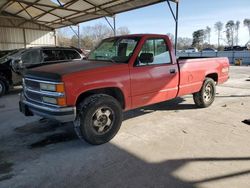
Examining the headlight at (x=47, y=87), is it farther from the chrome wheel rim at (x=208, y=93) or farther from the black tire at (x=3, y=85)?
the black tire at (x=3, y=85)

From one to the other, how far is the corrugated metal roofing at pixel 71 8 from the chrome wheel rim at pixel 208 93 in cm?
720

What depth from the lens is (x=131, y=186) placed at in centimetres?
316

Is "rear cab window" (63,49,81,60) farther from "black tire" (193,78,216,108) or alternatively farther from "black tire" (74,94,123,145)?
"black tire" (74,94,123,145)

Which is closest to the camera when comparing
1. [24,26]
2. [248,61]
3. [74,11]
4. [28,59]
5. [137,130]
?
[137,130]

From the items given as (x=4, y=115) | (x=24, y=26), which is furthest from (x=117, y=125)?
(x=24, y=26)

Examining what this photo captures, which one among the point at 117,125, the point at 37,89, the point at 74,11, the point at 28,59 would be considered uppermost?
the point at 74,11

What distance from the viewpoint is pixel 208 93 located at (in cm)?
716

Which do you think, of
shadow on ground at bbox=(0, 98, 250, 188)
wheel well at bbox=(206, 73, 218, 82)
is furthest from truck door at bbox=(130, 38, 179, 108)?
wheel well at bbox=(206, 73, 218, 82)

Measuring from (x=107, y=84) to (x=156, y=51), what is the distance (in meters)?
1.61

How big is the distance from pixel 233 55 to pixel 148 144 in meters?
26.5

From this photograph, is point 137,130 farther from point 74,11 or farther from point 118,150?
point 74,11

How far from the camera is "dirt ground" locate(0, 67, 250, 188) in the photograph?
10.9 ft

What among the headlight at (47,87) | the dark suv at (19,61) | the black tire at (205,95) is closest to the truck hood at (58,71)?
the headlight at (47,87)

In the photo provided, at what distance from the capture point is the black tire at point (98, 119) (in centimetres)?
426
